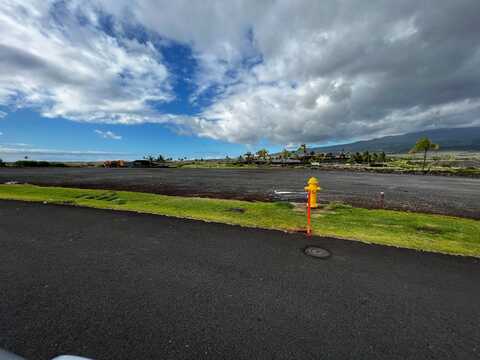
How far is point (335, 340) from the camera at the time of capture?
2525 millimetres

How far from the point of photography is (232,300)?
3.24 m

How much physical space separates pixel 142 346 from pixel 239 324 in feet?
3.75

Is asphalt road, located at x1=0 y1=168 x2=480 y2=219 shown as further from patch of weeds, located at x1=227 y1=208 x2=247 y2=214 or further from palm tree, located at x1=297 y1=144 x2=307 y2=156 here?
palm tree, located at x1=297 y1=144 x2=307 y2=156

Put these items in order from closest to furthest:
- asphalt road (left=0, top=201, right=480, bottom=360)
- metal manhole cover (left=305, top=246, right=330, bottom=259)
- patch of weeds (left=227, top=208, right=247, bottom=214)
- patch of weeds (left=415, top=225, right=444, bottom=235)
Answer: asphalt road (left=0, top=201, right=480, bottom=360) < metal manhole cover (left=305, top=246, right=330, bottom=259) < patch of weeds (left=415, top=225, right=444, bottom=235) < patch of weeds (left=227, top=208, right=247, bottom=214)

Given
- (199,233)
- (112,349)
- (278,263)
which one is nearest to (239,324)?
(112,349)

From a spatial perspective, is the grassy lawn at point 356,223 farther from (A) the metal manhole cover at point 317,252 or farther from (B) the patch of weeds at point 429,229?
(A) the metal manhole cover at point 317,252

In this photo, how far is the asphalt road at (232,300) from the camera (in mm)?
2443

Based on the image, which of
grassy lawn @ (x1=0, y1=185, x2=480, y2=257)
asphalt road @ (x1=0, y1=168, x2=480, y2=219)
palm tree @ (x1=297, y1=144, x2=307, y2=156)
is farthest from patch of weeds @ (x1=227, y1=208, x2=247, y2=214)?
palm tree @ (x1=297, y1=144, x2=307, y2=156)

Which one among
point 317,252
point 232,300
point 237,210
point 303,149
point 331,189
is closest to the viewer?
point 232,300

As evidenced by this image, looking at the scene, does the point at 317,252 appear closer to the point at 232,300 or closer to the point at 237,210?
the point at 232,300

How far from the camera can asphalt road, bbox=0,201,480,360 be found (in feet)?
A: 8.02

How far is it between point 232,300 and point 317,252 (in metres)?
2.58

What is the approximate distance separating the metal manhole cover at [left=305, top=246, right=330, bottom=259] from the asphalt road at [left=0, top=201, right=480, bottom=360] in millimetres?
203

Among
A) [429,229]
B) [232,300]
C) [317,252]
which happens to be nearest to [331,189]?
[429,229]
